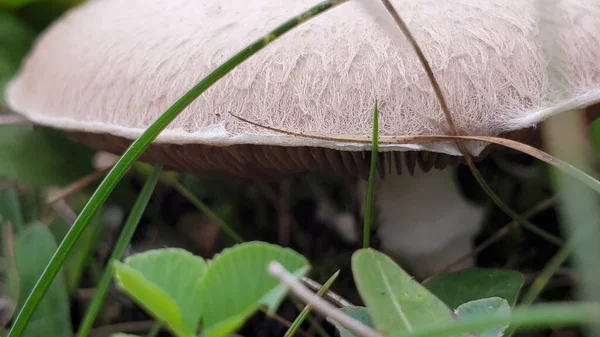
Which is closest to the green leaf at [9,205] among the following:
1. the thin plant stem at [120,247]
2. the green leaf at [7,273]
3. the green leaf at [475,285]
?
the green leaf at [7,273]

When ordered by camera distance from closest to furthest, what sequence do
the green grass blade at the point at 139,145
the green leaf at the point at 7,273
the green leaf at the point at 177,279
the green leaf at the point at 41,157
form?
the green leaf at the point at 177,279 → the green grass blade at the point at 139,145 → the green leaf at the point at 7,273 → the green leaf at the point at 41,157

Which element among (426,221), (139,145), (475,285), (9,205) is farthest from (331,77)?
(9,205)

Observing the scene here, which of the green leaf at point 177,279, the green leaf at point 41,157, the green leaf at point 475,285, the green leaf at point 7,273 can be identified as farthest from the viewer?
the green leaf at point 41,157

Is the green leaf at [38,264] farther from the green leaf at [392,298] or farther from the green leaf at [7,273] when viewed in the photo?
the green leaf at [392,298]

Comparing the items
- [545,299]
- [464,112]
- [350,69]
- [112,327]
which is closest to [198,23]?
[350,69]

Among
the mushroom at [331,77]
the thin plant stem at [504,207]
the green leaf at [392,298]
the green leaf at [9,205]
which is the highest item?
the mushroom at [331,77]

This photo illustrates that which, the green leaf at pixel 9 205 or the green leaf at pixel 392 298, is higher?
the green leaf at pixel 392 298

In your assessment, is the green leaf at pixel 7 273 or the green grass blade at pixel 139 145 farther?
the green leaf at pixel 7 273
